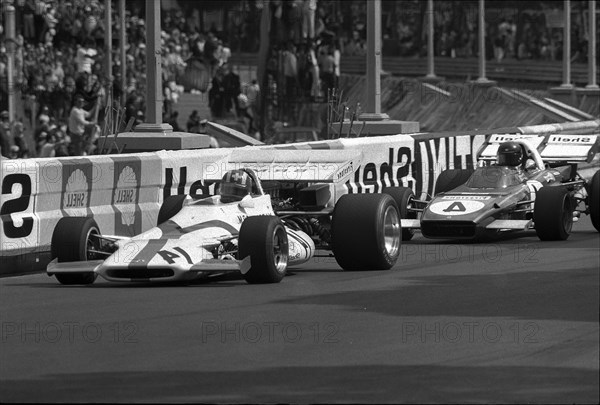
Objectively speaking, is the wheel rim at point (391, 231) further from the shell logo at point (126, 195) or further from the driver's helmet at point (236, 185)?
the shell logo at point (126, 195)

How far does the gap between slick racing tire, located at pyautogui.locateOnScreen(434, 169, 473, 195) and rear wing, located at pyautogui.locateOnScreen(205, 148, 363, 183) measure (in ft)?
13.3

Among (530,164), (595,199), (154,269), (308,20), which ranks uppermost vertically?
(308,20)

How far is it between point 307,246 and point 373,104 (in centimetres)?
875

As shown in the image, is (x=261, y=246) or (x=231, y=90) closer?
(x=261, y=246)

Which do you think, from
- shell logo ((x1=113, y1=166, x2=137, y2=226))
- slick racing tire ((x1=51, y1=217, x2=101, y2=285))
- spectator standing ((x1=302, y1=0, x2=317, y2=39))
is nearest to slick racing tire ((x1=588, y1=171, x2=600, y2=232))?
shell logo ((x1=113, y1=166, x2=137, y2=226))

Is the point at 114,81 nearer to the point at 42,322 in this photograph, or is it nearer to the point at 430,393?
the point at 42,322

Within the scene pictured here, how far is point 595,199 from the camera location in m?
17.8

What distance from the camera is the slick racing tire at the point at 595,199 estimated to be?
1783cm

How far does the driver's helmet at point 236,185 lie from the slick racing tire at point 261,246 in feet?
3.23

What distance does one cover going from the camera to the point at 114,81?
29.1m

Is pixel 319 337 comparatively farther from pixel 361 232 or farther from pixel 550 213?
pixel 550 213

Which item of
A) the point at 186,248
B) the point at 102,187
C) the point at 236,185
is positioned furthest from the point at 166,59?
the point at 186,248

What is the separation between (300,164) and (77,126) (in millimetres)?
10624

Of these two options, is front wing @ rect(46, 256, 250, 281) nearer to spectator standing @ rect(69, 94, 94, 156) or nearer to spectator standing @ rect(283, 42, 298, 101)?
spectator standing @ rect(69, 94, 94, 156)
